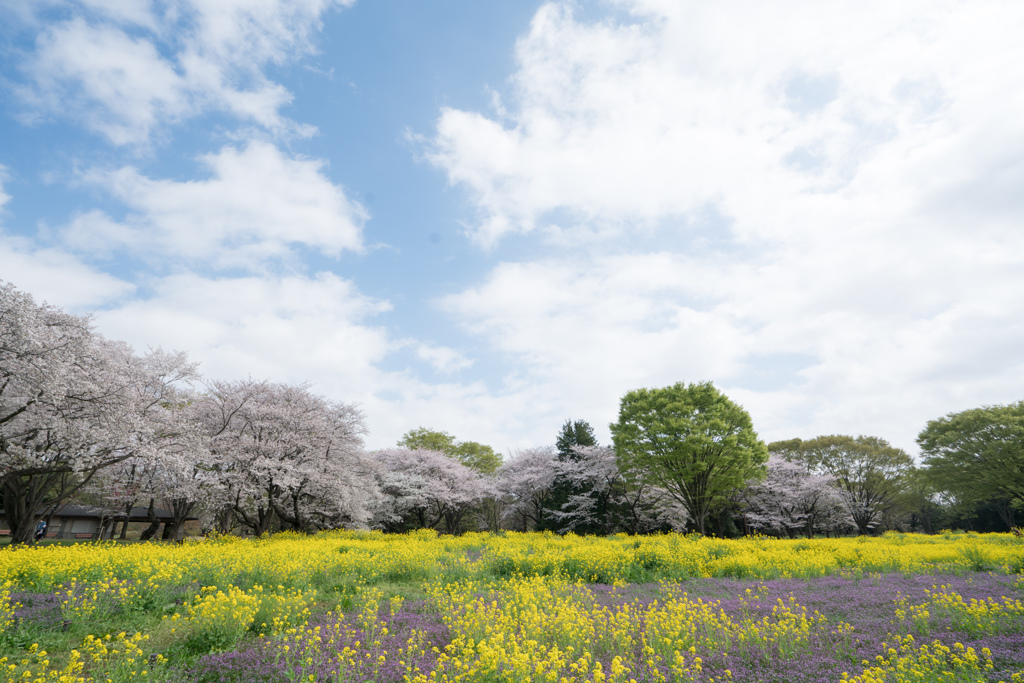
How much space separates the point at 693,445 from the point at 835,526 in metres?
28.4

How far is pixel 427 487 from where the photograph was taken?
36625mm

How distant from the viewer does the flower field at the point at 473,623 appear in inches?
194

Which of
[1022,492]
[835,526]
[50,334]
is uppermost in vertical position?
[50,334]

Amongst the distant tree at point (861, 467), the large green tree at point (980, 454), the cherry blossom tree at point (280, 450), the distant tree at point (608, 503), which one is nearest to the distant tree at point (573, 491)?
the distant tree at point (608, 503)

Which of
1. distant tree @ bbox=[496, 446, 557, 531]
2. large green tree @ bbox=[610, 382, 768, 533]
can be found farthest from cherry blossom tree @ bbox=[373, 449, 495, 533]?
large green tree @ bbox=[610, 382, 768, 533]

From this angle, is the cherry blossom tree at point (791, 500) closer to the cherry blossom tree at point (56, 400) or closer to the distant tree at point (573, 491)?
the distant tree at point (573, 491)

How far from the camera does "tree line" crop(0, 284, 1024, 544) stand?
13531mm

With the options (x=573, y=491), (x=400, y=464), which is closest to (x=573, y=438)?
(x=573, y=491)

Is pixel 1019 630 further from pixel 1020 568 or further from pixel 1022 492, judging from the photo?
pixel 1022 492

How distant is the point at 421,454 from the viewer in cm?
3947

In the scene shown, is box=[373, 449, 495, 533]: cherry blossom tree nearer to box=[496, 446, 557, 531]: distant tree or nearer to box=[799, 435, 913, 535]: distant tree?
box=[496, 446, 557, 531]: distant tree

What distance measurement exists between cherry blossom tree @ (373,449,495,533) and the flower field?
25438 millimetres

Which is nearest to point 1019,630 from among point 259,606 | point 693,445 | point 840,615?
point 840,615

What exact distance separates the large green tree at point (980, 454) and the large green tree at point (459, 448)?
39060 millimetres
